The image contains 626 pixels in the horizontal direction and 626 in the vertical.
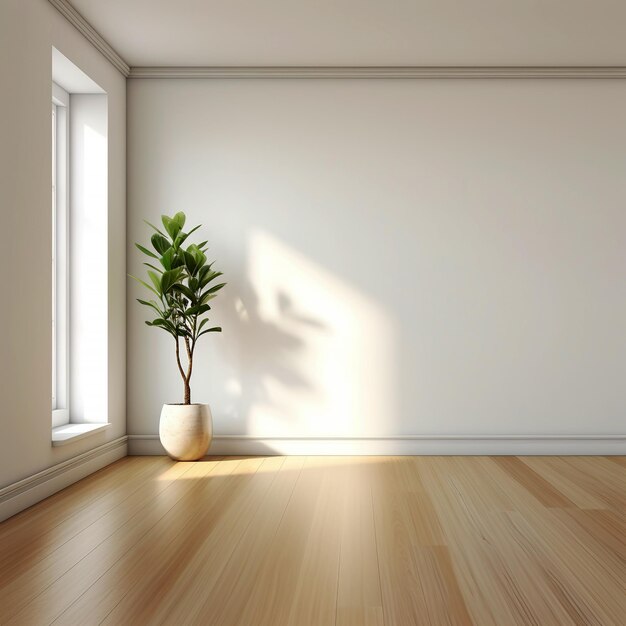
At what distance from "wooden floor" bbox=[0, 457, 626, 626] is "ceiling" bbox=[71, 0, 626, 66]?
268cm

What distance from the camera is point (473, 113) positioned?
5.25 m

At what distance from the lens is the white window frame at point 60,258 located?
15.6 feet

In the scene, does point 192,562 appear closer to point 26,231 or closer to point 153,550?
point 153,550

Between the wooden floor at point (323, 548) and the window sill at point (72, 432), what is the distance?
10.7 inches

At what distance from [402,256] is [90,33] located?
2.46m

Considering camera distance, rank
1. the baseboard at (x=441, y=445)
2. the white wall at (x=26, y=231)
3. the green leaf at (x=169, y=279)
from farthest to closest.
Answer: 1. the baseboard at (x=441, y=445)
2. the green leaf at (x=169, y=279)
3. the white wall at (x=26, y=231)

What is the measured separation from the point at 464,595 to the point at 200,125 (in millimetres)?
3819

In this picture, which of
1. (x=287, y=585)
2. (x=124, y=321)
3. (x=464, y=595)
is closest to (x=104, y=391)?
(x=124, y=321)

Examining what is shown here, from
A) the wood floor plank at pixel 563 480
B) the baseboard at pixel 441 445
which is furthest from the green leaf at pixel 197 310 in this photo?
the wood floor plank at pixel 563 480

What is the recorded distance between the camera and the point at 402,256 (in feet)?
17.2

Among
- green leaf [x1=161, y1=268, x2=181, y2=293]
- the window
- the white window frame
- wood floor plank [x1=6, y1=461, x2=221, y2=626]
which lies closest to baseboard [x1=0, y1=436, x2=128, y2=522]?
the window

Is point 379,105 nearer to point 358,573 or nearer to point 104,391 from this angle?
point 104,391

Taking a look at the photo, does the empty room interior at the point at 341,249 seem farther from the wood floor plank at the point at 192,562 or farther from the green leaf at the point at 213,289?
the wood floor plank at the point at 192,562

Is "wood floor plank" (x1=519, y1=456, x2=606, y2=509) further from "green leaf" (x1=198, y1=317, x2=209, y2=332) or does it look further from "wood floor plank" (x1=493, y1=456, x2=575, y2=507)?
"green leaf" (x1=198, y1=317, x2=209, y2=332)
